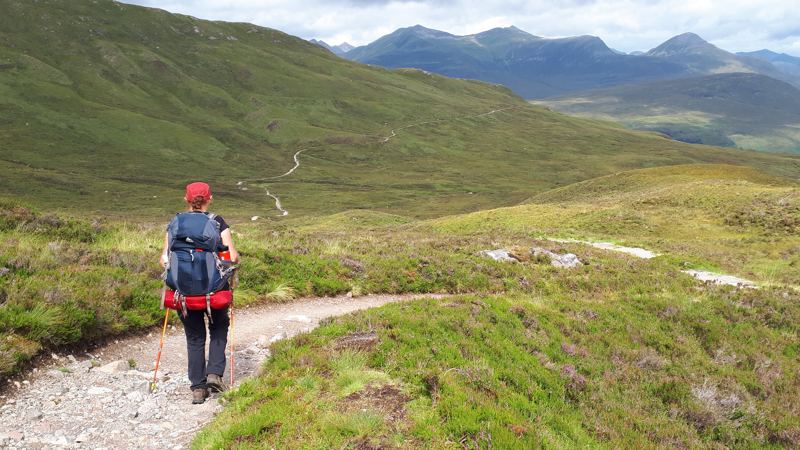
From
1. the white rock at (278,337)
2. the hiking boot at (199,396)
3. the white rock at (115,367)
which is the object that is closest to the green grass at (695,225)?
the white rock at (278,337)

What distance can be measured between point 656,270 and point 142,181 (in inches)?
6517

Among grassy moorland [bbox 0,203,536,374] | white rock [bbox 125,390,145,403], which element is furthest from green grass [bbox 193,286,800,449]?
grassy moorland [bbox 0,203,536,374]

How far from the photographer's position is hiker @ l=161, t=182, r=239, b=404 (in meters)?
8.77

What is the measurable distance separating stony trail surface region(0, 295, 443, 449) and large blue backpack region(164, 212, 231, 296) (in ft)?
6.95

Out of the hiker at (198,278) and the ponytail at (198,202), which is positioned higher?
the ponytail at (198,202)

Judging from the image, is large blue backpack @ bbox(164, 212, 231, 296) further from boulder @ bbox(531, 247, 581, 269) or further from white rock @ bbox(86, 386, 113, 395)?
boulder @ bbox(531, 247, 581, 269)

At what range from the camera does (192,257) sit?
8.78 metres

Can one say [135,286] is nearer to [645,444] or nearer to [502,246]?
[645,444]

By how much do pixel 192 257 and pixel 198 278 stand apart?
40 cm

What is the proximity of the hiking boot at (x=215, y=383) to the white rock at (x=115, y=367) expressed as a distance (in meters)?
2.26

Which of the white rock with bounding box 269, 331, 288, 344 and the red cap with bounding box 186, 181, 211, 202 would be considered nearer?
the red cap with bounding box 186, 181, 211, 202

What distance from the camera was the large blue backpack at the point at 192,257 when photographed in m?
8.76

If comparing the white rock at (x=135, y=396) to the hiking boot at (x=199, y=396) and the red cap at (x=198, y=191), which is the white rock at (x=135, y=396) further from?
the red cap at (x=198, y=191)

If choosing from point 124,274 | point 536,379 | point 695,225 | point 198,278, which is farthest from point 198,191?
point 695,225
